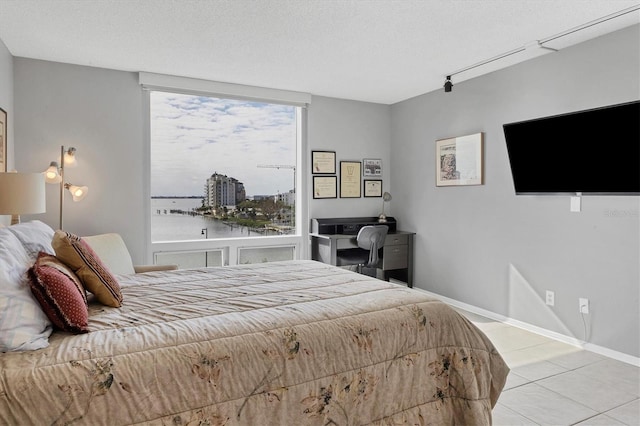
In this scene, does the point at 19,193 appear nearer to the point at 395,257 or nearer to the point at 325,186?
the point at 325,186

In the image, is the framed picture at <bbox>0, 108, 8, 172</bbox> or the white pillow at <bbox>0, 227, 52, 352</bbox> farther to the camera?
the framed picture at <bbox>0, 108, 8, 172</bbox>

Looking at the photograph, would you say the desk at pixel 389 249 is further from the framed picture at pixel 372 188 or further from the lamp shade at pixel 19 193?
the lamp shade at pixel 19 193

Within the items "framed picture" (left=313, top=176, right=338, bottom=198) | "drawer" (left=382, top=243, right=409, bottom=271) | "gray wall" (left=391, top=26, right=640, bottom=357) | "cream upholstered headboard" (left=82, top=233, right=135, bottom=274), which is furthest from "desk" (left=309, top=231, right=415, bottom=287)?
"cream upholstered headboard" (left=82, top=233, right=135, bottom=274)

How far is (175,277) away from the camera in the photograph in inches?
100

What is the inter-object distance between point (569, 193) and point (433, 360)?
2.26 m

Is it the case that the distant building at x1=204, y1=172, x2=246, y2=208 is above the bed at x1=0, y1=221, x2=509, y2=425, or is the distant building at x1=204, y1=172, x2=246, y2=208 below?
above

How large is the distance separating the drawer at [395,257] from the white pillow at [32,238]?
143 inches

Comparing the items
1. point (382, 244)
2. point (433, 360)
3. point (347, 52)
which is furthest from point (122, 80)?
point (433, 360)

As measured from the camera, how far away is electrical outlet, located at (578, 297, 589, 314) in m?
3.29

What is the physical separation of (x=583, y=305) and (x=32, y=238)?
12.8 feet

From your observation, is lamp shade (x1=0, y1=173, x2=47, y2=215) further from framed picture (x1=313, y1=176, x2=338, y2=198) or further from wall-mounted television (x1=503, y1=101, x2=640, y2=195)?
wall-mounted television (x1=503, y1=101, x2=640, y2=195)

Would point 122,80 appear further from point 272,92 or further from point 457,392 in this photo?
point 457,392

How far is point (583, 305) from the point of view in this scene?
10.9ft

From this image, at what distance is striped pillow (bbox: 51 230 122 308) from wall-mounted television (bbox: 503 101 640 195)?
3.37 meters
